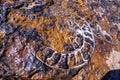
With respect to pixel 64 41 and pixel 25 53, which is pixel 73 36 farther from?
pixel 25 53

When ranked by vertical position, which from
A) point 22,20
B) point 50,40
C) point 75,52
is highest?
point 22,20

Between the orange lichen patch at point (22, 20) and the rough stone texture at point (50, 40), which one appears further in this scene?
the orange lichen patch at point (22, 20)

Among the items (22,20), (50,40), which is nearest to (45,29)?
(50,40)

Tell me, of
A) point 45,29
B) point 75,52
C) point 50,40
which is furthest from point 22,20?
point 75,52

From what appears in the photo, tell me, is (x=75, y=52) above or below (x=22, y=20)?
below

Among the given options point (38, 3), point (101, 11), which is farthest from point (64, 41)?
point (101, 11)

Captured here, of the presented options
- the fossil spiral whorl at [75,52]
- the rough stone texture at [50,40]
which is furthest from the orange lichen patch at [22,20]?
the fossil spiral whorl at [75,52]

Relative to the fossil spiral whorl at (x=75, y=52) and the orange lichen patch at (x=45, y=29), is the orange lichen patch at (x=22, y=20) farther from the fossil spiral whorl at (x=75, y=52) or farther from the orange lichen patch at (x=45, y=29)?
the fossil spiral whorl at (x=75, y=52)

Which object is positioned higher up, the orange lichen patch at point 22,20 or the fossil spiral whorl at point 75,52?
the orange lichen patch at point 22,20

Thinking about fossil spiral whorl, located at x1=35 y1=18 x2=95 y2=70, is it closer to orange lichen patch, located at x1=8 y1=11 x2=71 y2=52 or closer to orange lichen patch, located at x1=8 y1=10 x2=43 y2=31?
orange lichen patch, located at x1=8 y1=11 x2=71 y2=52

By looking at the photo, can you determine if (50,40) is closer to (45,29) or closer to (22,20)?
(45,29)
